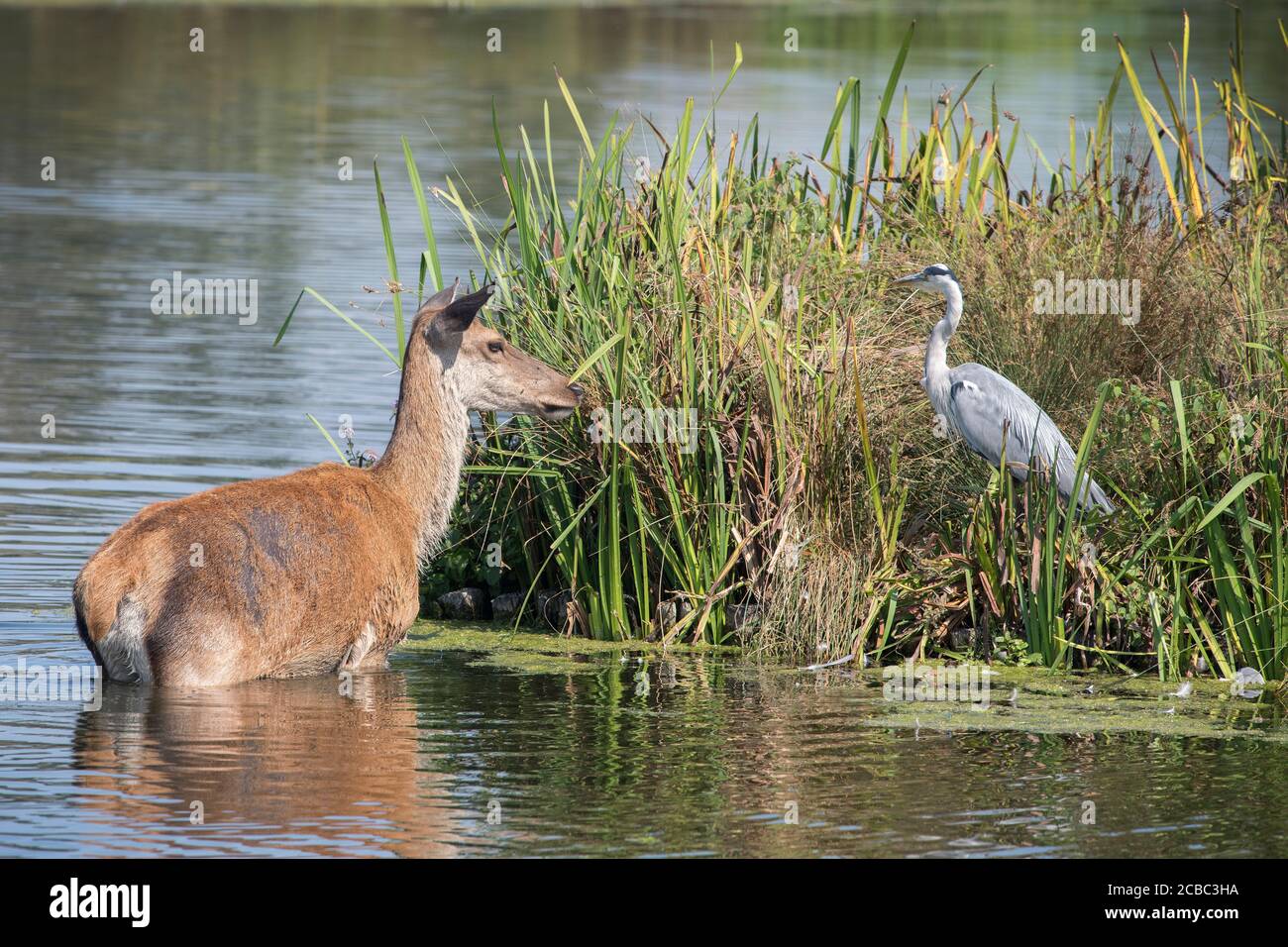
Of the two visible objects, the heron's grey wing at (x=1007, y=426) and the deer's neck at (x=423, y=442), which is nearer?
the deer's neck at (x=423, y=442)

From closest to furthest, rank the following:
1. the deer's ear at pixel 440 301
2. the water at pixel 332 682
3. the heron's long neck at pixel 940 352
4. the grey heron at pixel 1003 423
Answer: the water at pixel 332 682 < the deer's ear at pixel 440 301 < the grey heron at pixel 1003 423 < the heron's long neck at pixel 940 352

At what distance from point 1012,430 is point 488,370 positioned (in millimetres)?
2495

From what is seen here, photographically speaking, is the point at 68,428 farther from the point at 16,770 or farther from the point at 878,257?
the point at 16,770

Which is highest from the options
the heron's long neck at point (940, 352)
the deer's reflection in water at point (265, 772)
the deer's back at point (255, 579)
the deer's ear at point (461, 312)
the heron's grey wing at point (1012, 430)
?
the deer's ear at point (461, 312)

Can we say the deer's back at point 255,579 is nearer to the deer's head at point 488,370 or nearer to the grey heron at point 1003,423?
the deer's head at point 488,370

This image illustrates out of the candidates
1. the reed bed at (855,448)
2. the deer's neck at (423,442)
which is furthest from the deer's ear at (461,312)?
the reed bed at (855,448)

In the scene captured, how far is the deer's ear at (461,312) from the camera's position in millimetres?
9016

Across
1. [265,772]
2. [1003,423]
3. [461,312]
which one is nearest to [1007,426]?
[1003,423]

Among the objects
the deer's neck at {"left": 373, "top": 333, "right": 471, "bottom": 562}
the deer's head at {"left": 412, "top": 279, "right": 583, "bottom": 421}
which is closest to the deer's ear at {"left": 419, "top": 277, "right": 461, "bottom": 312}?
the deer's head at {"left": 412, "top": 279, "right": 583, "bottom": 421}

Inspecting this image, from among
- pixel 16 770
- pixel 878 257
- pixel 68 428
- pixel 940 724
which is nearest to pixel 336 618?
pixel 16 770

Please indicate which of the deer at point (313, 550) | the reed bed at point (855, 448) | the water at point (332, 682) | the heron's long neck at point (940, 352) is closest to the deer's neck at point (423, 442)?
the deer at point (313, 550)

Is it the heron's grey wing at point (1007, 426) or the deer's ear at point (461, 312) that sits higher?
the deer's ear at point (461, 312)

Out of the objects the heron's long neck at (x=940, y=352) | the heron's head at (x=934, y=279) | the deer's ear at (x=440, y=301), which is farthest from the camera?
the heron's head at (x=934, y=279)

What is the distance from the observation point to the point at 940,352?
10.2 meters
